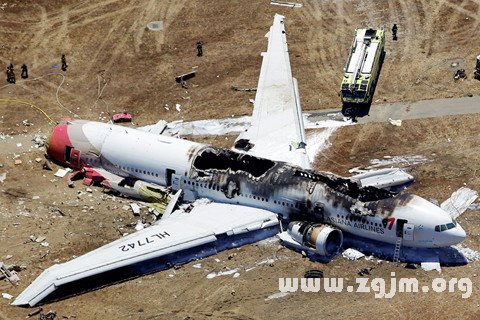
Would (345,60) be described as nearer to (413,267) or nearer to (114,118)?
(114,118)

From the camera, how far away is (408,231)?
57.8 m

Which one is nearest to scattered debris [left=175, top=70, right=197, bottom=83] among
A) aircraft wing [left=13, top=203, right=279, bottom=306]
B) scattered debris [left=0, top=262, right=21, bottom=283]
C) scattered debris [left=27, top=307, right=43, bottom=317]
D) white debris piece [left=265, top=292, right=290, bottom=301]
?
aircraft wing [left=13, top=203, right=279, bottom=306]

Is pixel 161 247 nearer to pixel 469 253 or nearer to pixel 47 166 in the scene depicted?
pixel 47 166

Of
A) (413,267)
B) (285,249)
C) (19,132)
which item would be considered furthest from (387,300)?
(19,132)

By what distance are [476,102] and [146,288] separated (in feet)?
106

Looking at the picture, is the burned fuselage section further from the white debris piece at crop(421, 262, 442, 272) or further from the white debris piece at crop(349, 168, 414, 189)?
the white debris piece at crop(349, 168, 414, 189)

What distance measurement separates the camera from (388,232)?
58.4m

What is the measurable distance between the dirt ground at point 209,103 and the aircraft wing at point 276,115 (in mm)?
2892

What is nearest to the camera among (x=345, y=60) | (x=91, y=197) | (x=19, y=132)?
(x=91, y=197)

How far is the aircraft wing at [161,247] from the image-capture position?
182ft

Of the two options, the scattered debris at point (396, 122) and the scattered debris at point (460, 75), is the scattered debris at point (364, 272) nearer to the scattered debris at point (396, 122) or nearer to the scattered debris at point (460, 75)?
the scattered debris at point (396, 122)

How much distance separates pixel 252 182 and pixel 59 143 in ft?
51.3

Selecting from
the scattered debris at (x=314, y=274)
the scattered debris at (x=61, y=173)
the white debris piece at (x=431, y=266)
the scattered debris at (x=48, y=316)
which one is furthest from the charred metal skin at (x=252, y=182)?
the scattered debris at (x=48, y=316)

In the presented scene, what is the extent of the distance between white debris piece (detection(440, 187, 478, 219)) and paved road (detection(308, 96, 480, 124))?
34.9 ft
